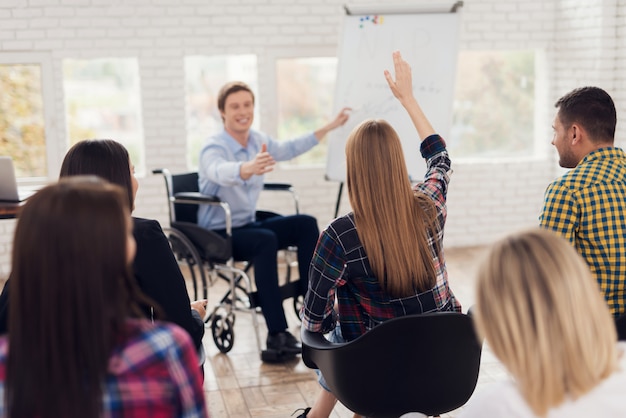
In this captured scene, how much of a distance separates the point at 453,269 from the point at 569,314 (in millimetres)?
4039

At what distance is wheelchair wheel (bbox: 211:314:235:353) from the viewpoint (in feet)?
12.1

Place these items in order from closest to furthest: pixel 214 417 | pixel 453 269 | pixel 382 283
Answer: pixel 382 283 < pixel 214 417 < pixel 453 269

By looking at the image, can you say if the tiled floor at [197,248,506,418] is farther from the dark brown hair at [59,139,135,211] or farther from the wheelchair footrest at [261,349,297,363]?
the dark brown hair at [59,139,135,211]

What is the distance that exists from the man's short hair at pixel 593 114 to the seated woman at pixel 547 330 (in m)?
1.18

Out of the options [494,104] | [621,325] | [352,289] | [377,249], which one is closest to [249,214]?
[352,289]

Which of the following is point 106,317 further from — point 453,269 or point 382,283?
point 453,269

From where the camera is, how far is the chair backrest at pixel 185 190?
3.90m

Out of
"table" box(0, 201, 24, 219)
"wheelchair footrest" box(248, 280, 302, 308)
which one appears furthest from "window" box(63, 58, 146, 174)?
"wheelchair footrest" box(248, 280, 302, 308)

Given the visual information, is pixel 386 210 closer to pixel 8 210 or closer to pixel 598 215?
pixel 598 215

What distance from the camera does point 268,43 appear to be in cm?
519

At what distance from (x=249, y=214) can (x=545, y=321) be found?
2.81 metres

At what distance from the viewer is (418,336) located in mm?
1995

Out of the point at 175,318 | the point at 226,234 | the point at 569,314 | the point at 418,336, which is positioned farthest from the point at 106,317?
the point at 226,234

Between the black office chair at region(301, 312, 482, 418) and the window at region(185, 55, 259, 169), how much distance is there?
3.40 metres
